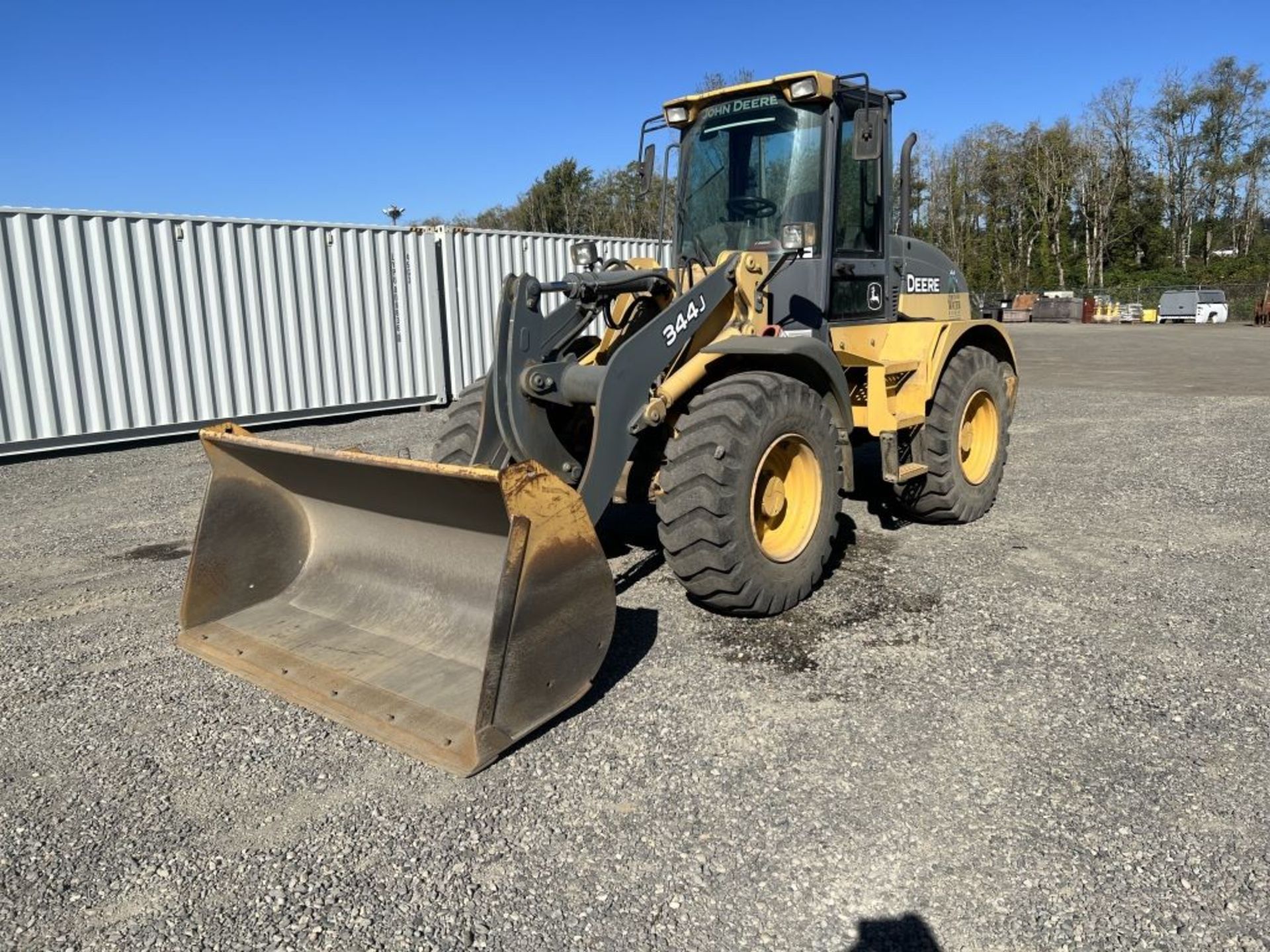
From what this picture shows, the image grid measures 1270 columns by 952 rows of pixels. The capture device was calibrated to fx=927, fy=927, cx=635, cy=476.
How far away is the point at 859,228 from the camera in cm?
579

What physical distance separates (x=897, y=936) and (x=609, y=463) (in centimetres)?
229

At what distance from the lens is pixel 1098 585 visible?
16.9 feet

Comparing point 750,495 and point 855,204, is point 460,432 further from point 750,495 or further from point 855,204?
point 855,204

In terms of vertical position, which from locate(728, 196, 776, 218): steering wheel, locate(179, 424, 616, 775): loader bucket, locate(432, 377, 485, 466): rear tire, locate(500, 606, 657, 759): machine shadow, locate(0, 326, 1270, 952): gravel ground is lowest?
locate(0, 326, 1270, 952): gravel ground

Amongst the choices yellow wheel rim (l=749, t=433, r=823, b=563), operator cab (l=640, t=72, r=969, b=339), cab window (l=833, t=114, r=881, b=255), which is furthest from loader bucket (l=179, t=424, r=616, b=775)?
cab window (l=833, t=114, r=881, b=255)

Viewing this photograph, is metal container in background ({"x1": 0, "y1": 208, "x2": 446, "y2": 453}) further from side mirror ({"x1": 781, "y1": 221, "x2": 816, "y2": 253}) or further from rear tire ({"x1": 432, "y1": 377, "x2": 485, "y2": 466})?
side mirror ({"x1": 781, "y1": 221, "x2": 816, "y2": 253})

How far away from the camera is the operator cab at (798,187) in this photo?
17.4 ft

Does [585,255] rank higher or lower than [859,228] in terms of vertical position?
lower

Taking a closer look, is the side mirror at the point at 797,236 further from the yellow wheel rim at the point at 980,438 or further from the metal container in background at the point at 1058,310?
the metal container in background at the point at 1058,310

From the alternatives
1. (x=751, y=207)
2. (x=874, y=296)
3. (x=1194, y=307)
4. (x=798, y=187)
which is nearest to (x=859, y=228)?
(x=874, y=296)

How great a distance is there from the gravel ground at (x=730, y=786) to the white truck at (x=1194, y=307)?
4087cm

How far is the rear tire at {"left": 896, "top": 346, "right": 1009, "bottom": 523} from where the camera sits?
616 cm

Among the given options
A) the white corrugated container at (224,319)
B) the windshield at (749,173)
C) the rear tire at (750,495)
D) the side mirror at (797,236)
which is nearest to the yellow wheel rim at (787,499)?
the rear tire at (750,495)

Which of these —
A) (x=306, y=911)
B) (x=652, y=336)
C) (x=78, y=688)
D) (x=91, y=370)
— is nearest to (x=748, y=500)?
(x=652, y=336)
